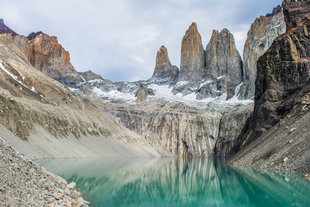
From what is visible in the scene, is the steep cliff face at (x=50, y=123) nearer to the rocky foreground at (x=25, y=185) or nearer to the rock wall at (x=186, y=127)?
the rock wall at (x=186, y=127)

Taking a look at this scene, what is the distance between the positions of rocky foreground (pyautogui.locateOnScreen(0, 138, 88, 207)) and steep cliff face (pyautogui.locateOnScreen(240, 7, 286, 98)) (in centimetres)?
12791

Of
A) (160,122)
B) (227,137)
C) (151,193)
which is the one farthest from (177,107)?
(151,193)

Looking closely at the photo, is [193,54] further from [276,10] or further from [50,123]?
[50,123]

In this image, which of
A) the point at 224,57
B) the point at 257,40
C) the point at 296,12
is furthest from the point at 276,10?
the point at 296,12

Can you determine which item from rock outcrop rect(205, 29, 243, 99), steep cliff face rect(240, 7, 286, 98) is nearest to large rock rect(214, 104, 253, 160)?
steep cliff face rect(240, 7, 286, 98)

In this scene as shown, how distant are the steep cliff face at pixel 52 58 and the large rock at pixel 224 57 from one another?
91.6 m

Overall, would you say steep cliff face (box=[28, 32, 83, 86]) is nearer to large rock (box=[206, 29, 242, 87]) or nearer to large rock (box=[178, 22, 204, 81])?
large rock (box=[178, 22, 204, 81])

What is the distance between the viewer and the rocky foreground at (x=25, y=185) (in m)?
9.09

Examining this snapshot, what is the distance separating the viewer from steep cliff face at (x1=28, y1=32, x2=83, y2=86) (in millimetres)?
174000

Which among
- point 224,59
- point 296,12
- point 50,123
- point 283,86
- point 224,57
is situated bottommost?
point 50,123

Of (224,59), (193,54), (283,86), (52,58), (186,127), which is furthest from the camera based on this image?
(52,58)

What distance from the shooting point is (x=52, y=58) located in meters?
183

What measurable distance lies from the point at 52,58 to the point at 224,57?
111 metres

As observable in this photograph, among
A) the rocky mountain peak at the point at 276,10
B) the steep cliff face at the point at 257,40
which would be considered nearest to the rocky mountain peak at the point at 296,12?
the steep cliff face at the point at 257,40
